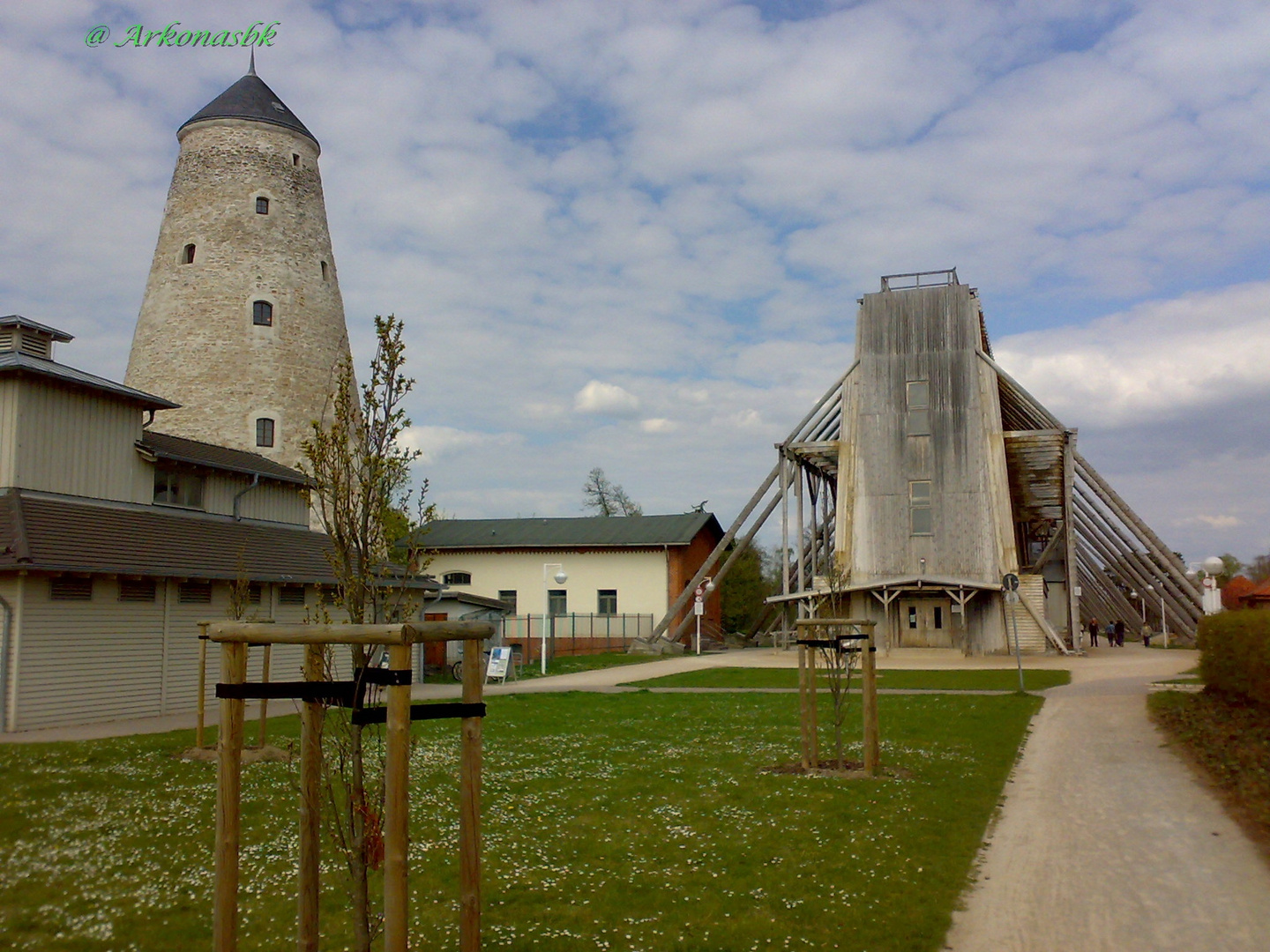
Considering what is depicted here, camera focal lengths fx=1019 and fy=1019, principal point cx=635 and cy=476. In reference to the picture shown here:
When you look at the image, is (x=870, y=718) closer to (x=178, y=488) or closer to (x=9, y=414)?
(x=9, y=414)

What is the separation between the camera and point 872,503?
38.0 meters

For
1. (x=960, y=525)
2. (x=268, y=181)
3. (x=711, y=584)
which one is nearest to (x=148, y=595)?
(x=268, y=181)

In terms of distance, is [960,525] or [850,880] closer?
[850,880]

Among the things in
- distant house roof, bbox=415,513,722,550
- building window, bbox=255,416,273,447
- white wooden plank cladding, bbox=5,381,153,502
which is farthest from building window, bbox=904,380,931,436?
white wooden plank cladding, bbox=5,381,153,502

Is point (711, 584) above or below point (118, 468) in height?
below

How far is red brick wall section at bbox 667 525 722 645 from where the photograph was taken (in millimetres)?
44719

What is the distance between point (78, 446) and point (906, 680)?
1907cm

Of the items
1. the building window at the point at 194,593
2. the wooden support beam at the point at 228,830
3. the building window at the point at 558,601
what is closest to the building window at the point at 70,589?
the building window at the point at 194,593

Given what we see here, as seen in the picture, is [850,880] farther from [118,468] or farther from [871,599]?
[871,599]

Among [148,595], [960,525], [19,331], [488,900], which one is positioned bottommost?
[488,900]

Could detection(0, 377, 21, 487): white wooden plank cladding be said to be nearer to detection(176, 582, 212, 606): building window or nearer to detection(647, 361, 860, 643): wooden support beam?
detection(176, 582, 212, 606): building window

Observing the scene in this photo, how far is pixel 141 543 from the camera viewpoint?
1961 cm

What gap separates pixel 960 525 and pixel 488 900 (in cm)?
3220

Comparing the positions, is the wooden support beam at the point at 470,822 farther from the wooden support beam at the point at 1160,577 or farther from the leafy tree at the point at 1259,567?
the leafy tree at the point at 1259,567
